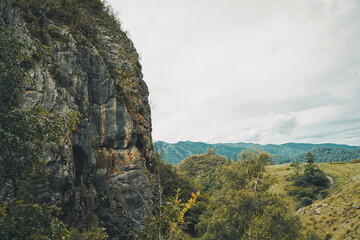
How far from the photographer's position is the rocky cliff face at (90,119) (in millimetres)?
17312

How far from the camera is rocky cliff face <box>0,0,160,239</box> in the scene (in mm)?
17312

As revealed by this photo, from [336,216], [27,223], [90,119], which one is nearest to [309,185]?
[336,216]

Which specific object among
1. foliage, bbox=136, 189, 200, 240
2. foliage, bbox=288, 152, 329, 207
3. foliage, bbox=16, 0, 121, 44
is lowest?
foliage, bbox=288, 152, 329, 207

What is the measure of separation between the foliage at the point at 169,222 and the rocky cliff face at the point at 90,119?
1061cm

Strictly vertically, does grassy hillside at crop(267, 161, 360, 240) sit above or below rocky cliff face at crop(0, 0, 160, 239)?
below

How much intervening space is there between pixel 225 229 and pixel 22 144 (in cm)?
2631

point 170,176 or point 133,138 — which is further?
point 170,176

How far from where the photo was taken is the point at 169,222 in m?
6.36

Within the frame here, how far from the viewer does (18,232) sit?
4934 millimetres

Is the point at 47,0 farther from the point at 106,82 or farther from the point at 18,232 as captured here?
the point at 18,232

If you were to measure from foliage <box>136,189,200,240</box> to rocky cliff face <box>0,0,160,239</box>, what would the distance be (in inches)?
418

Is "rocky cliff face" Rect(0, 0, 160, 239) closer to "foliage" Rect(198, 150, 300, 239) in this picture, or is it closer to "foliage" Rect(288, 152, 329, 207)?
"foliage" Rect(198, 150, 300, 239)

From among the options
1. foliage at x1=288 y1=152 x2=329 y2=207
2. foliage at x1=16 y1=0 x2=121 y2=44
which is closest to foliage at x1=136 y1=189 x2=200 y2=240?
foliage at x1=16 y1=0 x2=121 y2=44

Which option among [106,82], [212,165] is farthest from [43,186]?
[212,165]
